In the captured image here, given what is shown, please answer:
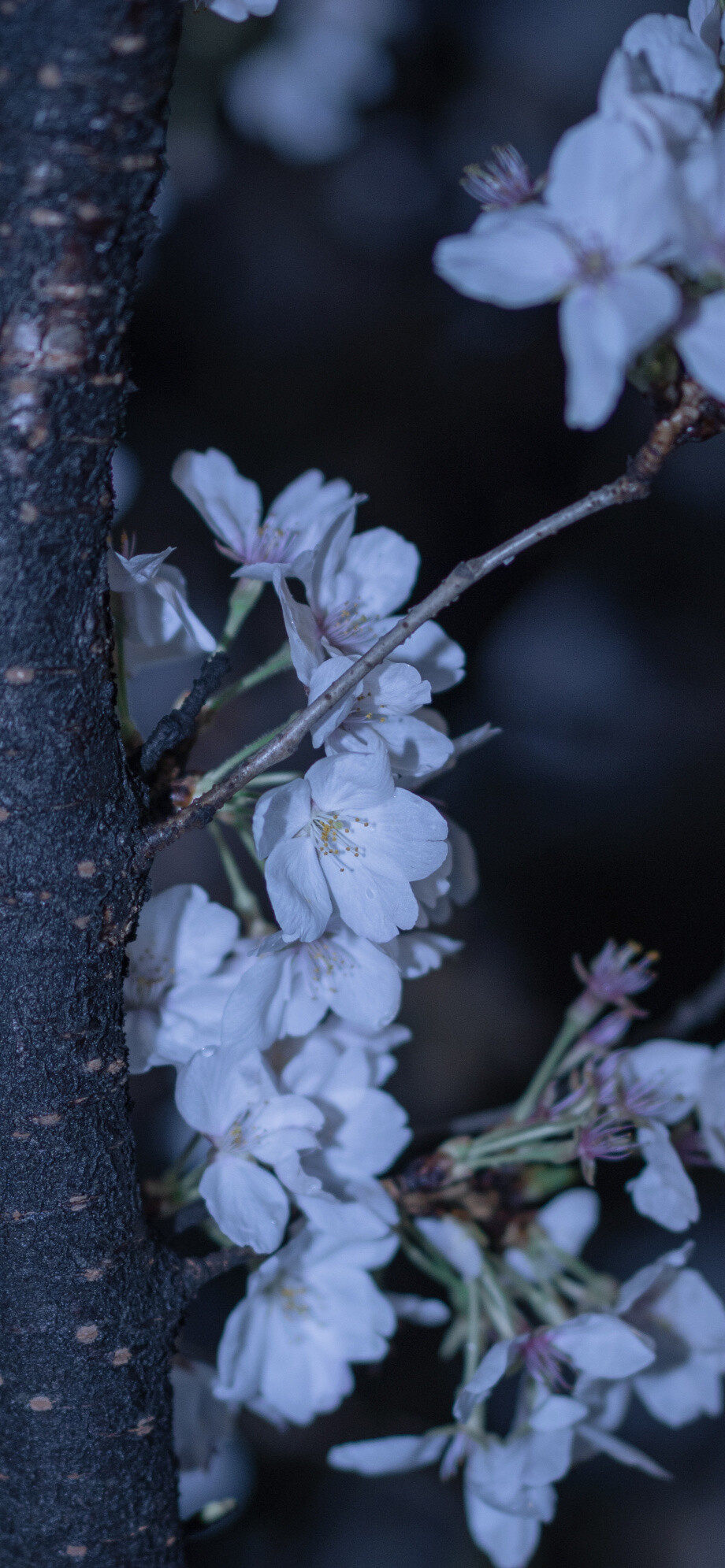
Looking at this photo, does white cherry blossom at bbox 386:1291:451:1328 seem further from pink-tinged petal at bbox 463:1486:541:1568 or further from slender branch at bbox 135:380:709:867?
slender branch at bbox 135:380:709:867

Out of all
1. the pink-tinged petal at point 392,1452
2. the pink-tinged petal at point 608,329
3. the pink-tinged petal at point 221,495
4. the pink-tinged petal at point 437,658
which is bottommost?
the pink-tinged petal at point 392,1452

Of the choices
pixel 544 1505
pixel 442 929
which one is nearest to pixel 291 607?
pixel 544 1505

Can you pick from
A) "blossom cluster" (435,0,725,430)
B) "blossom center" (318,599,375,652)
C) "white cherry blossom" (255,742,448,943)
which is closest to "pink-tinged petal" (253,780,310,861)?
"white cherry blossom" (255,742,448,943)

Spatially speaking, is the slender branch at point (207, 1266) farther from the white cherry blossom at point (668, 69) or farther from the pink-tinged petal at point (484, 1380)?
the white cherry blossom at point (668, 69)

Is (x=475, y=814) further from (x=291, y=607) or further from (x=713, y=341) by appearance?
(x=713, y=341)

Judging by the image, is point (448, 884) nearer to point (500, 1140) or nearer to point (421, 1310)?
point (500, 1140)

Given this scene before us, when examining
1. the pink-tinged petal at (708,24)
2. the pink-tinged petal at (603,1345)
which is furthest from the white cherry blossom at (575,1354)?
the pink-tinged petal at (708,24)
